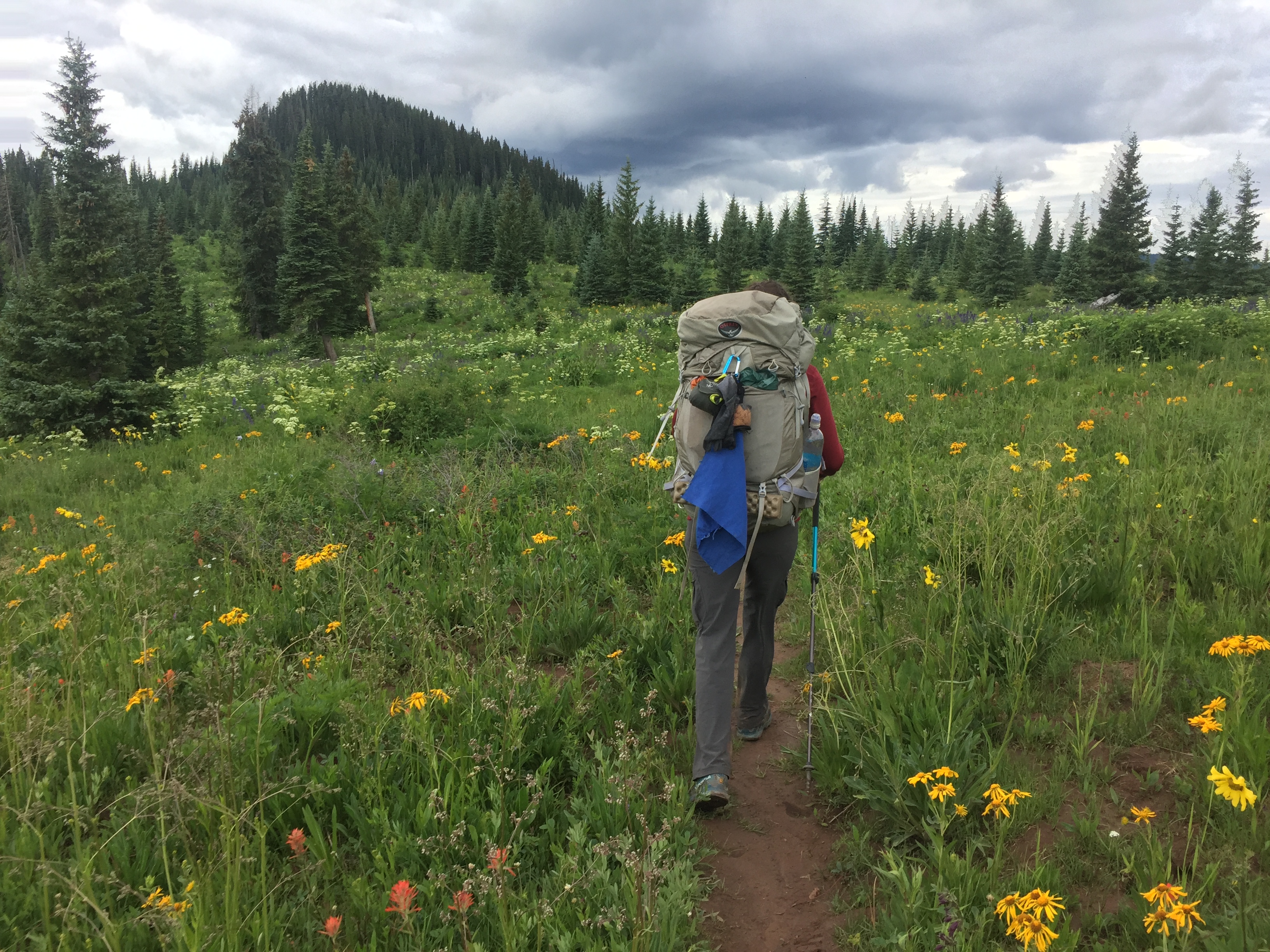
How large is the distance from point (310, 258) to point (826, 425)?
31.8m

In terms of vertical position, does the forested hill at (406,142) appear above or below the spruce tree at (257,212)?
above

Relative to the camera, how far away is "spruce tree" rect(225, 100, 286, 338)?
34.1 metres

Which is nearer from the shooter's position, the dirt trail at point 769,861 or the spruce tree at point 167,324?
the dirt trail at point 769,861

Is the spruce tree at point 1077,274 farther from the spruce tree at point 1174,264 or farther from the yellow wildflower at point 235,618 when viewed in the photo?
the yellow wildflower at point 235,618

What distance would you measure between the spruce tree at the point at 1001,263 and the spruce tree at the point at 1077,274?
2.55 m

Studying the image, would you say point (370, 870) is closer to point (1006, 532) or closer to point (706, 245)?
point (1006, 532)

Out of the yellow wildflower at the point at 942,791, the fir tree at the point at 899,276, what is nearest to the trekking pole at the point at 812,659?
the yellow wildflower at the point at 942,791

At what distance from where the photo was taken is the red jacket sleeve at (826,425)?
322 centimetres

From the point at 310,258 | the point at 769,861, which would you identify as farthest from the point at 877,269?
the point at 769,861

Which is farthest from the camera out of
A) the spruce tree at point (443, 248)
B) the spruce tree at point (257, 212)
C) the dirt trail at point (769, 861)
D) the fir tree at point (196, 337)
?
the spruce tree at point (443, 248)

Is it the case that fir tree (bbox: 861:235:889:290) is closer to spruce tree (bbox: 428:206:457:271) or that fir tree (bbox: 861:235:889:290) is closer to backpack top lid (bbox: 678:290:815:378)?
spruce tree (bbox: 428:206:457:271)

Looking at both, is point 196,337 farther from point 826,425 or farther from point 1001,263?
point 1001,263

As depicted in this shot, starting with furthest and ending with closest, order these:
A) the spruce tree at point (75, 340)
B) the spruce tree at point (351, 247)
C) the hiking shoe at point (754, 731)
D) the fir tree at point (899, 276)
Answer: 1. the fir tree at point (899, 276)
2. the spruce tree at point (351, 247)
3. the spruce tree at point (75, 340)
4. the hiking shoe at point (754, 731)

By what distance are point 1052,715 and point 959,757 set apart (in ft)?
2.40
